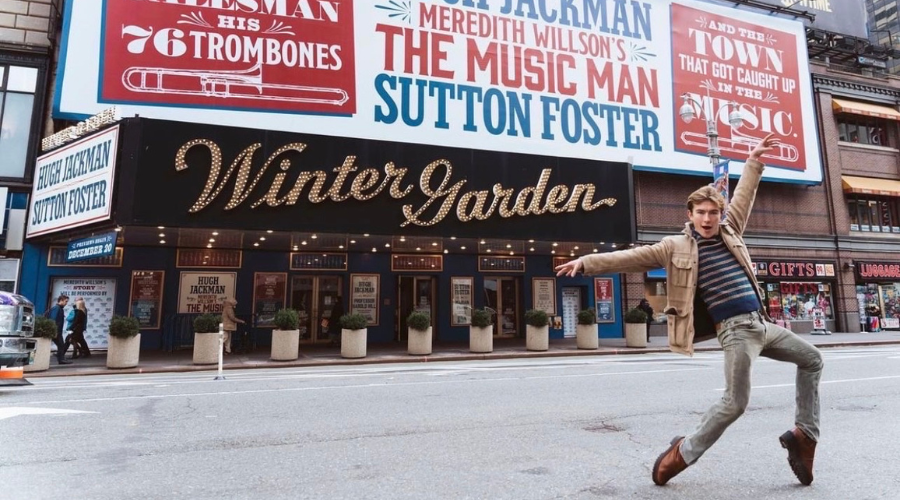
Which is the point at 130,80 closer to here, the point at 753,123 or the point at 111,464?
the point at 111,464

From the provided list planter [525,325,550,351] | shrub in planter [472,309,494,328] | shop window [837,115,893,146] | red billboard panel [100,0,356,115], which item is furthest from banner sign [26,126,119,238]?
shop window [837,115,893,146]

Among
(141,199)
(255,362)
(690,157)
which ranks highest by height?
(690,157)

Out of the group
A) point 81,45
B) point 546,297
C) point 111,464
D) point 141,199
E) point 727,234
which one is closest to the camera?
point 727,234

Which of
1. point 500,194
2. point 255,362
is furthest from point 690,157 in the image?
point 255,362

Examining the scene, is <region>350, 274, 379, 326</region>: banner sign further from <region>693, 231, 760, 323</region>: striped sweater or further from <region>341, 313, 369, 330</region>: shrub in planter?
<region>693, 231, 760, 323</region>: striped sweater

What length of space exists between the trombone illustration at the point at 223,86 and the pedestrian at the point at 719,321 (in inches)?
705

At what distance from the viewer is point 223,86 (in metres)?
18.7

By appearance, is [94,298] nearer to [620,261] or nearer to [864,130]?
[620,261]

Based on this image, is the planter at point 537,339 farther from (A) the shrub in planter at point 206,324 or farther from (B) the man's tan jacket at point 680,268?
(B) the man's tan jacket at point 680,268

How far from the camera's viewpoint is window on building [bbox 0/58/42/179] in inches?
685

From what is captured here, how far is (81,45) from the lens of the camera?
1741 centimetres

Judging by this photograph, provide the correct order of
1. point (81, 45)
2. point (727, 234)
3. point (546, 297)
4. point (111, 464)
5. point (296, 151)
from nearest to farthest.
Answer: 1. point (727, 234)
2. point (111, 464)
3. point (296, 151)
4. point (81, 45)
5. point (546, 297)

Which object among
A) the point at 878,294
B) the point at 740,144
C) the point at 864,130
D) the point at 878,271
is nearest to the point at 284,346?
the point at 740,144

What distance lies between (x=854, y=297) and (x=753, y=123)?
9.98 meters
